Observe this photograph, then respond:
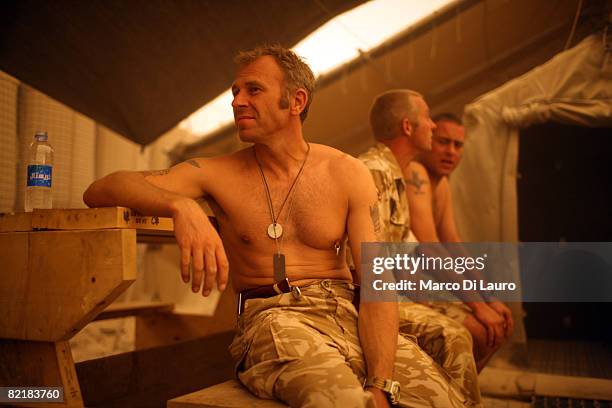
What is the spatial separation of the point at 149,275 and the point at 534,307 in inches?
92.4

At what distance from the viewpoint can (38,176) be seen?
1.30m

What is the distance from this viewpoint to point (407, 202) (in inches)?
74.0

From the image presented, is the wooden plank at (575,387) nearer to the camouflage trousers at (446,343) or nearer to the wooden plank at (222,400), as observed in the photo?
the camouflage trousers at (446,343)

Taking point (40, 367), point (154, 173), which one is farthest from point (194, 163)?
point (40, 367)

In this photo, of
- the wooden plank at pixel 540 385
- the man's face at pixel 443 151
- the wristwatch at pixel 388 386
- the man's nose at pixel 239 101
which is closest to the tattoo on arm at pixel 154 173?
the man's nose at pixel 239 101

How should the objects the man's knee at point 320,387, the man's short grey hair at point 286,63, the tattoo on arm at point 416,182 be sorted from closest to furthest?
the man's knee at point 320,387 < the man's short grey hair at point 286,63 < the tattoo on arm at point 416,182

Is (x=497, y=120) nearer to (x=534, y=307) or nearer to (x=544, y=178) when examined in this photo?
(x=544, y=178)

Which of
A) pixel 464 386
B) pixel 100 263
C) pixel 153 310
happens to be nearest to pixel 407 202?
pixel 464 386

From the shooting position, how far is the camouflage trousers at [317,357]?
3.13 ft

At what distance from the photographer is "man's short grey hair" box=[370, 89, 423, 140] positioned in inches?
74.0

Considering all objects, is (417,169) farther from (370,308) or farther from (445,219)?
(370,308)

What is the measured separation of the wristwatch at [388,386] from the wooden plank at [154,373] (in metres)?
0.96

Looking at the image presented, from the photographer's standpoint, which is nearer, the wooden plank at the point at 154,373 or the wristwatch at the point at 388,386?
the wristwatch at the point at 388,386

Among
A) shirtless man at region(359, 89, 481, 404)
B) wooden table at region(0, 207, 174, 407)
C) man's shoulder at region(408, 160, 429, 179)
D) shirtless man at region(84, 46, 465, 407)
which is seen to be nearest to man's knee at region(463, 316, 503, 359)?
shirtless man at region(359, 89, 481, 404)
